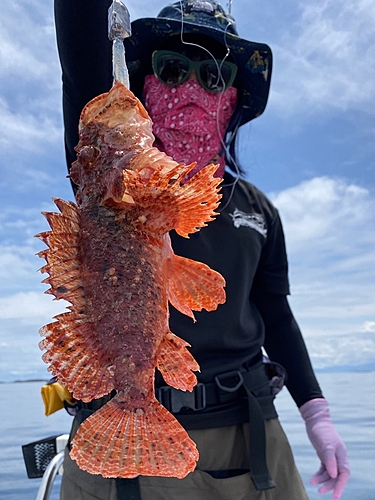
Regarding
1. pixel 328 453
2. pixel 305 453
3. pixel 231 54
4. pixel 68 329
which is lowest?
pixel 305 453

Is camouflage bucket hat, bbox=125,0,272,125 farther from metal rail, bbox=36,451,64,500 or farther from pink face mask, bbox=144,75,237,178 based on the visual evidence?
metal rail, bbox=36,451,64,500

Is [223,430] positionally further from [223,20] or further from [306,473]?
[306,473]

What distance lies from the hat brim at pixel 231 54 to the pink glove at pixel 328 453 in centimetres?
218

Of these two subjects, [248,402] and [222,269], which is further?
[222,269]

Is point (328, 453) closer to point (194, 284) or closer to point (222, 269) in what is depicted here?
point (222, 269)

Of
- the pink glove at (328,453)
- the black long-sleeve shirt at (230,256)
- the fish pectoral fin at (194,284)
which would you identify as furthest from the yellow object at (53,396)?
the pink glove at (328,453)

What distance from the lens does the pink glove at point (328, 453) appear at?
323 cm

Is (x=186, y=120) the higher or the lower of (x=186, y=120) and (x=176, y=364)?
the higher

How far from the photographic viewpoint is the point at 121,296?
1570 millimetres

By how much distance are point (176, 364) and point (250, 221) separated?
5.63ft

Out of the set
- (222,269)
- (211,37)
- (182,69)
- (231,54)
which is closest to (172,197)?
(222,269)

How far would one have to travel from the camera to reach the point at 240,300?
2932 millimetres

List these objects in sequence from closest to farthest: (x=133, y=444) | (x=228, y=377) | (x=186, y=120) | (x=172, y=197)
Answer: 1. (x=172, y=197)
2. (x=133, y=444)
3. (x=228, y=377)
4. (x=186, y=120)

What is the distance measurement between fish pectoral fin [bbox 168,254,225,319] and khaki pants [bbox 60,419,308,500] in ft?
3.88
